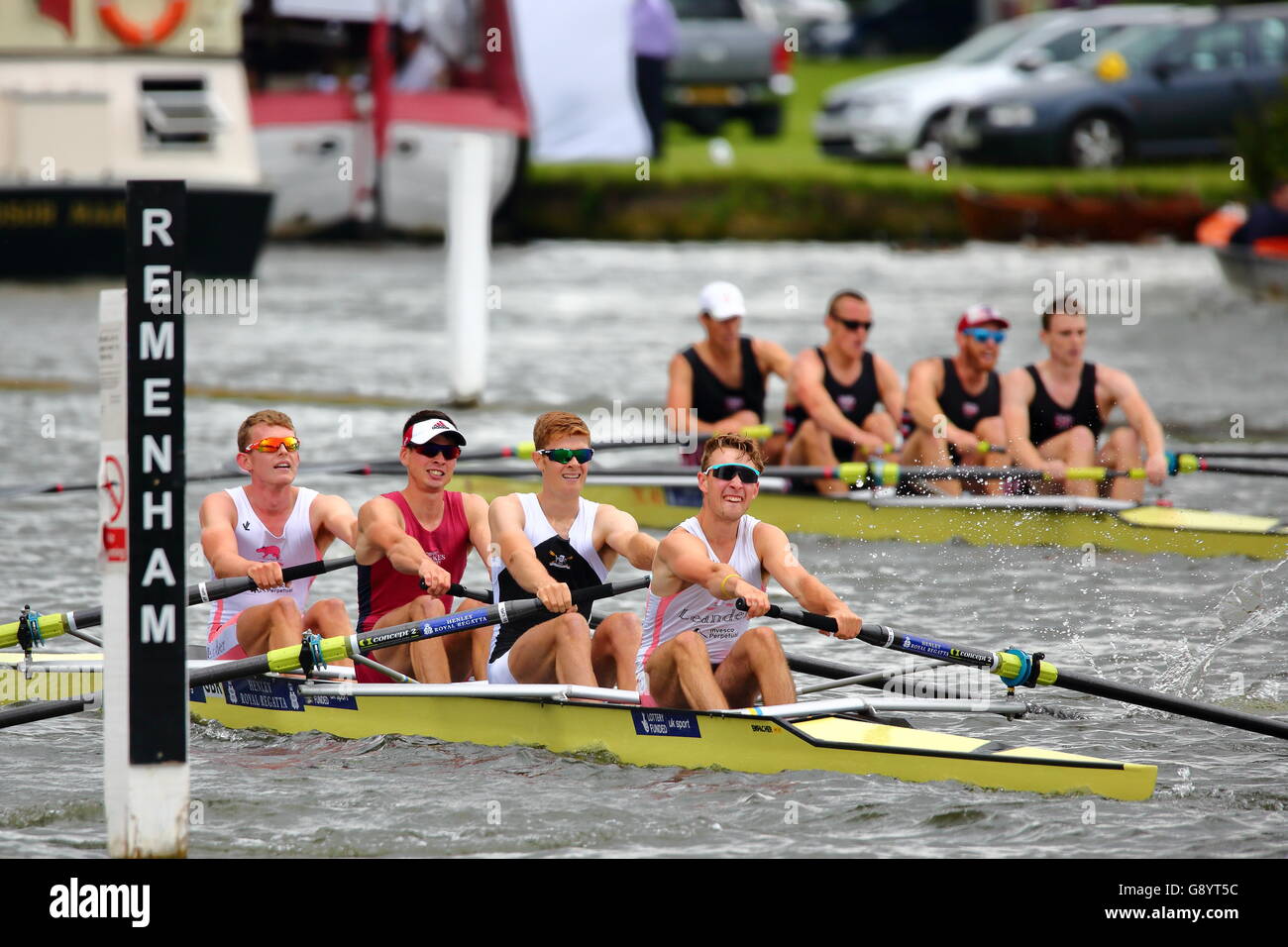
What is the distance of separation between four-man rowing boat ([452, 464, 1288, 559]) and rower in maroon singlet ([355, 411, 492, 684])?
10.6ft

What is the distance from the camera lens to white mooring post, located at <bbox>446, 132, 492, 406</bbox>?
47.3ft

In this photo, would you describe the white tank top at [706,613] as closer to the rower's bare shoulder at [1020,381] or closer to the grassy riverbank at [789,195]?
the rower's bare shoulder at [1020,381]

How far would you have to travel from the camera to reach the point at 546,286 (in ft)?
69.4

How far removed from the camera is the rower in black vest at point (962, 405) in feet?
34.6

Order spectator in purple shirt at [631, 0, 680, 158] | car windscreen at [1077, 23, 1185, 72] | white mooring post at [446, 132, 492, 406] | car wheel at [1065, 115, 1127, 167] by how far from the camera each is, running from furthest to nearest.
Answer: spectator in purple shirt at [631, 0, 680, 158], car wheel at [1065, 115, 1127, 167], car windscreen at [1077, 23, 1185, 72], white mooring post at [446, 132, 492, 406]

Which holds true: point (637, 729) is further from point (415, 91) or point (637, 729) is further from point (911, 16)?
point (911, 16)

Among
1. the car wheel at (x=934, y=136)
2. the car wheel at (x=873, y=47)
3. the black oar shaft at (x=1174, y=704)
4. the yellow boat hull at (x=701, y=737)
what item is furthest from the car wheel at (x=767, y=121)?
the black oar shaft at (x=1174, y=704)

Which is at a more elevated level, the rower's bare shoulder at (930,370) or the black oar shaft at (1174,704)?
the rower's bare shoulder at (930,370)

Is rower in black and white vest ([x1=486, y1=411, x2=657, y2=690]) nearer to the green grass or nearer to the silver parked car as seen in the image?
the green grass
